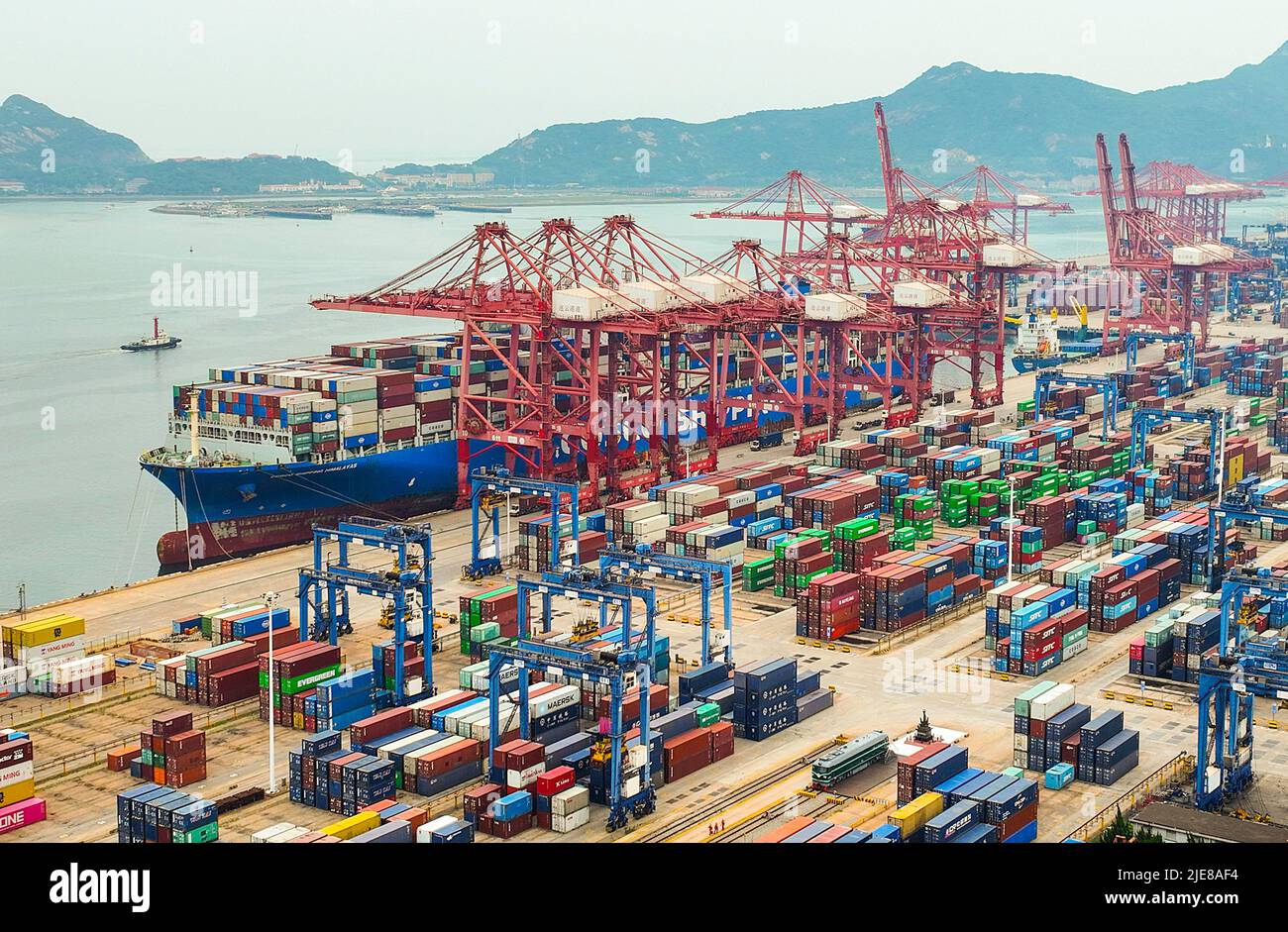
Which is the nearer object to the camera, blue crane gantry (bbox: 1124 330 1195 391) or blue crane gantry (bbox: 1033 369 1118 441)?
blue crane gantry (bbox: 1033 369 1118 441)

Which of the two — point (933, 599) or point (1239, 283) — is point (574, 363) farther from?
point (1239, 283)

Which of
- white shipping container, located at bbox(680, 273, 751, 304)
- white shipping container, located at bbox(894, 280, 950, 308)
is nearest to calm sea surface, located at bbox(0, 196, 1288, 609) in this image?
white shipping container, located at bbox(680, 273, 751, 304)

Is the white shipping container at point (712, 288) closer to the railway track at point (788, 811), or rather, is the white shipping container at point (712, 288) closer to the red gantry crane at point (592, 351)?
the red gantry crane at point (592, 351)

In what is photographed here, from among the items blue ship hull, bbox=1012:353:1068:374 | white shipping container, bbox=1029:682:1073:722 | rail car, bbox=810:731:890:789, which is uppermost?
blue ship hull, bbox=1012:353:1068:374

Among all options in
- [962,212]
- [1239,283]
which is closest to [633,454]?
[962,212]

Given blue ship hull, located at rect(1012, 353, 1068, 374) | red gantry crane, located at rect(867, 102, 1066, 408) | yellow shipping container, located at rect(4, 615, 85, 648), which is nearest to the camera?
yellow shipping container, located at rect(4, 615, 85, 648)

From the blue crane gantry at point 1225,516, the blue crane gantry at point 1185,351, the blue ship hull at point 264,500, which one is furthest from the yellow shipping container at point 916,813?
the blue crane gantry at point 1185,351

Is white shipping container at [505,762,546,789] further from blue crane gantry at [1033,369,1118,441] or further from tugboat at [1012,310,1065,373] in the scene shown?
tugboat at [1012,310,1065,373]

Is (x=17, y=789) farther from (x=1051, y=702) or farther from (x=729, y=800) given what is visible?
(x=1051, y=702)
